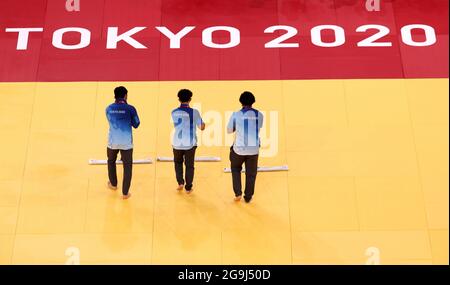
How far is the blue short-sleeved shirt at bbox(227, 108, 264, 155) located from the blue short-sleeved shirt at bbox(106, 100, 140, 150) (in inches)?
41.9

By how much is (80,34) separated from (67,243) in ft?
11.1

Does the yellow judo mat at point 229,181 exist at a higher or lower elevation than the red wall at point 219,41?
lower

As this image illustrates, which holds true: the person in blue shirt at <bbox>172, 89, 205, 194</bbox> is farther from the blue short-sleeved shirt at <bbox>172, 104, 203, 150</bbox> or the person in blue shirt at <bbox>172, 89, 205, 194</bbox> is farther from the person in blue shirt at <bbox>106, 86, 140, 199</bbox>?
the person in blue shirt at <bbox>106, 86, 140, 199</bbox>

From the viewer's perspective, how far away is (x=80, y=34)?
24.2ft

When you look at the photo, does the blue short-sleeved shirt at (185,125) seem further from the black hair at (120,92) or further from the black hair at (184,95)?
the black hair at (120,92)

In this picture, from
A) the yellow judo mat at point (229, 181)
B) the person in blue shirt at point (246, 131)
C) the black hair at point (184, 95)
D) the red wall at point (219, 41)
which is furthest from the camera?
the red wall at point (219, 41)

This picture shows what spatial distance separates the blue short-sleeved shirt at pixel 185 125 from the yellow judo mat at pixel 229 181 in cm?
78

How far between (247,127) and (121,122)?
1330mm

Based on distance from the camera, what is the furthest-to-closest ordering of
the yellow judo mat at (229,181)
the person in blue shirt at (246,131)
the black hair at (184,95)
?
1. the yellow judo mat at (229,181)
2. the black hair at (184,95)
3. the person in blue shirt at (246,131)

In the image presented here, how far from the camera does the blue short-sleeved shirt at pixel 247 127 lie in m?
5.15

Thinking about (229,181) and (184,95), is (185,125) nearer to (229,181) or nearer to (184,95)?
(184,95)

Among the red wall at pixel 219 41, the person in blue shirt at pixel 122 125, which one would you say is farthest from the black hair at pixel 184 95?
the red wall at pixel 219 41

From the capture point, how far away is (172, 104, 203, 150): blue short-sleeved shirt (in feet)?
17.3
